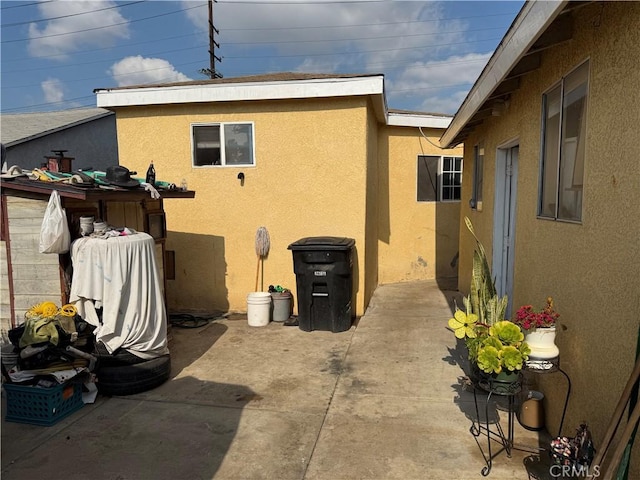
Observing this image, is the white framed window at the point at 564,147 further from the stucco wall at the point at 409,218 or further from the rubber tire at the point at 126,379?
the stucco wall at the point at 409,218

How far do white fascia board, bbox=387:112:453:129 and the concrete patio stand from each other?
206 inches

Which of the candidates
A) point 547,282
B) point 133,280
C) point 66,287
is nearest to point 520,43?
point 547,282

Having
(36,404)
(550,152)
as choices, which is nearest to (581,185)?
(550,152)

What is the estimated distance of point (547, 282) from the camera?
11.4 feet

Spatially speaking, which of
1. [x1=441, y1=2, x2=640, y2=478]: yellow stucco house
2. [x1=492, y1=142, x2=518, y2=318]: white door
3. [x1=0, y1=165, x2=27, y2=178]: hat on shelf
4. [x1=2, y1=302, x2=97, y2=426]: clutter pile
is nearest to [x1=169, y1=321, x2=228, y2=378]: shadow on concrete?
[x1=2, y1=302, x2=97, y2=426]: clutter pile

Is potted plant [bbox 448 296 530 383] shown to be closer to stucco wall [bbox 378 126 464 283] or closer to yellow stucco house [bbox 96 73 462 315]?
yellow stucco house [bbox 96 73 462 315]

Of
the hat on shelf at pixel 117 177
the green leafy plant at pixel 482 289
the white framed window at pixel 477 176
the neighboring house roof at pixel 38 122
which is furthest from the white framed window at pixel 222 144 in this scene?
the neighboring house roof at pixel 38 122

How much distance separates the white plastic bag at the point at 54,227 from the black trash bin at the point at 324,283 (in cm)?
289

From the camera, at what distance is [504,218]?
18.4ft

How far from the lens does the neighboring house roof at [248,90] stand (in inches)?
254

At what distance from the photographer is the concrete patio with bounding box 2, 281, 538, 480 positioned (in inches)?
118

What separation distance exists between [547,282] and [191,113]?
19.7 feet

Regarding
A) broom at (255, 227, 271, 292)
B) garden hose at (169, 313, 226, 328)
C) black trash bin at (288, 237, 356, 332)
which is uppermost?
broom at (255, 227, 271, 292)

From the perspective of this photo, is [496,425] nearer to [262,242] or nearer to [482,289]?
[482,289]
